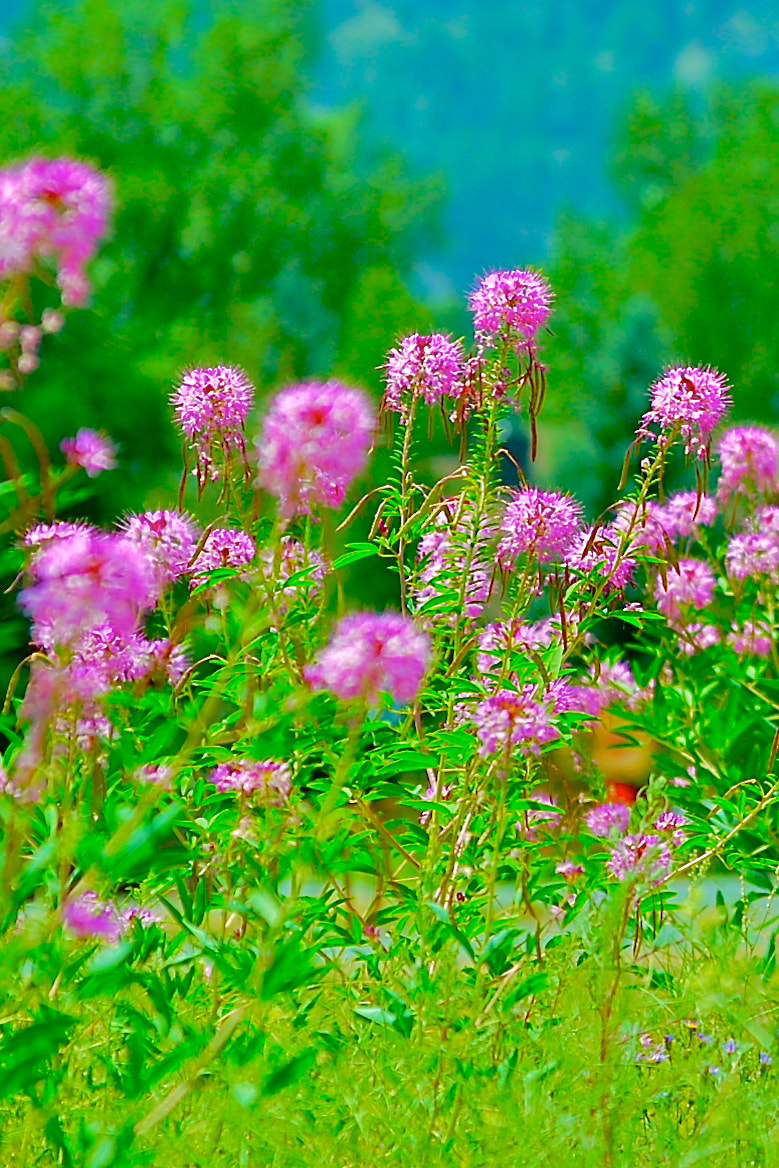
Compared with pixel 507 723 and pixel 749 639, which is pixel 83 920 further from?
pixel 749 639

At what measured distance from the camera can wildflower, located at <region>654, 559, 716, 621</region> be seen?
4.25 meters

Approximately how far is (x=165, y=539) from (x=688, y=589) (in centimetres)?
226

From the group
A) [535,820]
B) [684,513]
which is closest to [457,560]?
[535,820]

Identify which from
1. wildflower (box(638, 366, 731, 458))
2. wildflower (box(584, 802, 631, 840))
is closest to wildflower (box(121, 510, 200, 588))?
wildflower (box(638, 366, 731, 458))

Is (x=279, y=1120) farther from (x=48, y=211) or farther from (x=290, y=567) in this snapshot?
(x=48, y=211)

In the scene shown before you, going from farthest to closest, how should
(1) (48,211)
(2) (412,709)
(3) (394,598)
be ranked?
(3) (394,598), (2) (412,709), (1) (48,211)

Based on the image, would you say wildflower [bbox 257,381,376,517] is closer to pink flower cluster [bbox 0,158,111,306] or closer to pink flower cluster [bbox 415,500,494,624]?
pink flower cluster [bbox 0,158,111,306]

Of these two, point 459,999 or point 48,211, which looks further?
point 459,999

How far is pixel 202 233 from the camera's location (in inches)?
655

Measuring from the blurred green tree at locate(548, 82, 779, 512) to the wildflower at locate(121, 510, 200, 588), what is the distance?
13926mm

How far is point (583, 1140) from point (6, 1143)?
93 cm

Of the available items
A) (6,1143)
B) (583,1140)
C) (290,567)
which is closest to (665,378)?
(290,567)

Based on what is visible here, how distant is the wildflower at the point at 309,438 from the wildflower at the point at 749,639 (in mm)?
2797

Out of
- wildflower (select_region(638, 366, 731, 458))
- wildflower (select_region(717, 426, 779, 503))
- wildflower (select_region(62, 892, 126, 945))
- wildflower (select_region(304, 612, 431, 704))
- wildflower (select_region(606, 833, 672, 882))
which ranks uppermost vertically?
wildflower (select_region(717, 426, 779, 503))
